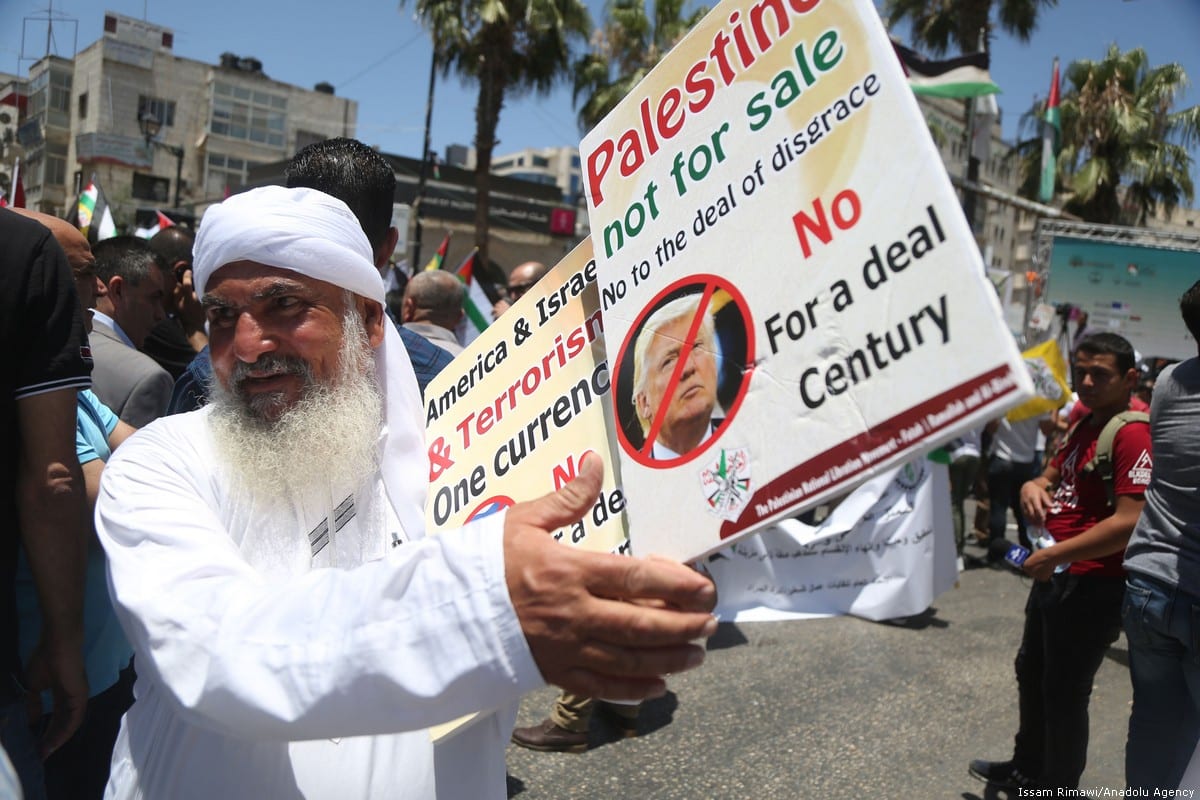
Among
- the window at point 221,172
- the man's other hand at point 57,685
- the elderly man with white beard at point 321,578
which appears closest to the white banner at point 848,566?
the man's other hand at point 57,685

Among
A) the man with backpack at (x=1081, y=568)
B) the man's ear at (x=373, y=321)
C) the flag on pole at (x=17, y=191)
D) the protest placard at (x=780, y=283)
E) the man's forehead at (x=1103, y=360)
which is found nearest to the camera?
the protest placard at (x=780, y=283)

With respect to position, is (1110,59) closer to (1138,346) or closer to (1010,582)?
(1138,346)

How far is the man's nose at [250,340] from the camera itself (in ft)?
4.39

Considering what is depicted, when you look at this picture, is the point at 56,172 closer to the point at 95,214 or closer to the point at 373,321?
the point at 95,214

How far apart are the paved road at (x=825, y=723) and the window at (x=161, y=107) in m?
43.4

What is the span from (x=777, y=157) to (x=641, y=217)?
21 centimetres

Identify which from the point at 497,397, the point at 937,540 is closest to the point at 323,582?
the point at 497,397

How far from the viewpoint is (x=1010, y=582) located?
23.1 feet

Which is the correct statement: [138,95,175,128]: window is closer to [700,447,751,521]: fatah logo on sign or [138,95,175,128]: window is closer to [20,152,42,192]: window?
[20,152,42,192]: window

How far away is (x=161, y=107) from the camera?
40.4 meters

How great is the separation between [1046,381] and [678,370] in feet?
22.3

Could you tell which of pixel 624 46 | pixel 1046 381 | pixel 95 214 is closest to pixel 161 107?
pixel 624 46

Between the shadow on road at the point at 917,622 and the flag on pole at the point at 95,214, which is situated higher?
the flag on pole at the point at 95,214

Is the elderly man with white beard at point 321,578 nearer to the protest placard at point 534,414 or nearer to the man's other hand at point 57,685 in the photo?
the protest placard at point 534,414
